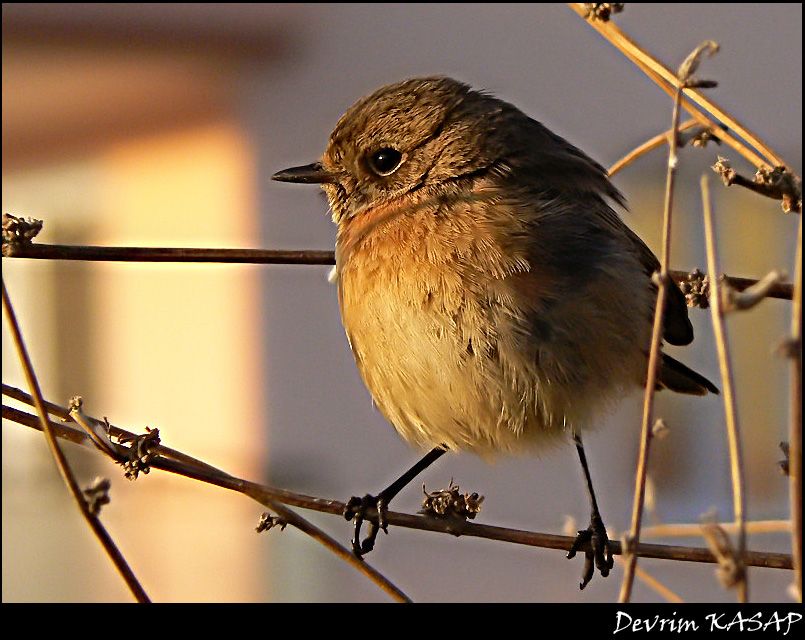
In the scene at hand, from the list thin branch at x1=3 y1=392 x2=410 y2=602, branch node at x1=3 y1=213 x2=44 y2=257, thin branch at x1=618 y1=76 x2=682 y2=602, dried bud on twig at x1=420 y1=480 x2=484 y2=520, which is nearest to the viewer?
thin branch at x1=618 y1=76 x2=682 y2=602

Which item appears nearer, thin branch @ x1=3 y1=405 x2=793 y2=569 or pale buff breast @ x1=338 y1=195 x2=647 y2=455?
thin branch @ x1=3 y1=405 x2=793 y2=569

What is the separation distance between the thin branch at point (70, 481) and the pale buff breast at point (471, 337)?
167cm

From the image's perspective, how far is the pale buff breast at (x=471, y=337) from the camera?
3.64 m

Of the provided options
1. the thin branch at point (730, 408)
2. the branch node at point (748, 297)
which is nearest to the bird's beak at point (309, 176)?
the thin branch at point (730, 408)

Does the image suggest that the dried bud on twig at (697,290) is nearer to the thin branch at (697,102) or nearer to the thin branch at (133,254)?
the thin branch at (697,102)

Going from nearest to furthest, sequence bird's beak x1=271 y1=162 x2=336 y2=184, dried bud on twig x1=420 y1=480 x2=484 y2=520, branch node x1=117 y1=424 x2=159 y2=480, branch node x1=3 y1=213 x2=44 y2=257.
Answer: branch node x1=117 y1=424 x2=159 y2=480, branch node x1=3 y1=213 x2=44 y2=257, dried bud on twig x1=420 y1=480 x2=484 y2=520, bird's beak x1=271 y1=162 x2=336 y2=184

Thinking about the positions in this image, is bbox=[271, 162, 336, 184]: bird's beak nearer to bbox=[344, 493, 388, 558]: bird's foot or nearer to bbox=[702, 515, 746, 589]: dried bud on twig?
bbox=[344, 493, 388, 558]: bird's foot

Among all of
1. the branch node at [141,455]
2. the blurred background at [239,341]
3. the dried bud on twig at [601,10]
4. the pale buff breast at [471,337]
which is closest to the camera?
the branch node at [141,455]

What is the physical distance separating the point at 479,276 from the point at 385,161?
0.79 metres

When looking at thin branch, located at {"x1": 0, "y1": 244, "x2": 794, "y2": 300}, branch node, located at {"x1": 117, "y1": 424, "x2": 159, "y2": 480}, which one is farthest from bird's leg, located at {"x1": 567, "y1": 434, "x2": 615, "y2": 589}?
branch node, located at {"x1": 117, "y1": 424, "x2": 159, "y2": 480}

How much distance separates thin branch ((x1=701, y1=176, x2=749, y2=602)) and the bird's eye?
2173 millimetres

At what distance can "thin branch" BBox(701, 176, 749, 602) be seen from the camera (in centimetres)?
184

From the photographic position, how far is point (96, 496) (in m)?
2.05

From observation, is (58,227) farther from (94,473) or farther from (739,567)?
(739,567)
